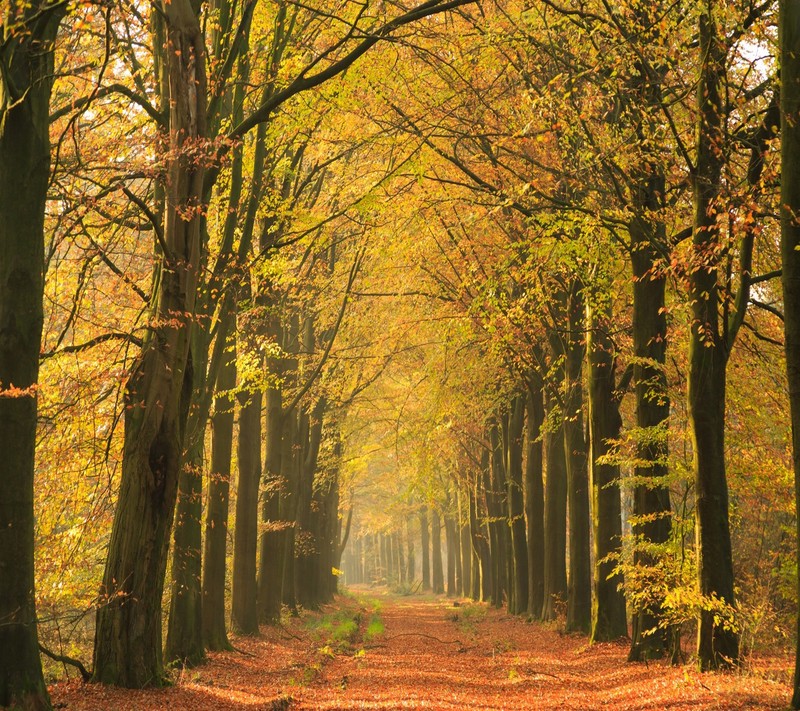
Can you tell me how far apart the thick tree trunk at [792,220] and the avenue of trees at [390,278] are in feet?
0.10

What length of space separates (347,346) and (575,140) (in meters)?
15.7

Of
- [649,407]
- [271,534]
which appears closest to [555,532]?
[271,534]

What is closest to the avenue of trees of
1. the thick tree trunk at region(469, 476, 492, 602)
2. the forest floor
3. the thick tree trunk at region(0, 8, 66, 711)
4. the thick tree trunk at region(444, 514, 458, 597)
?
the thick tree trunk at region(0, 8, 66, 711)

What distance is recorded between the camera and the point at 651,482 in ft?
42.5

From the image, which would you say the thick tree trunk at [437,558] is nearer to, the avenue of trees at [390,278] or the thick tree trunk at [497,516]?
the thick tree trunk at [497,516]

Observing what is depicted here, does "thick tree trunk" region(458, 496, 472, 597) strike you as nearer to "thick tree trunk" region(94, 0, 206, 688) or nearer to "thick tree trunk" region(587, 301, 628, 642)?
"thick tree trunk" region(587, 301, 628, 642)

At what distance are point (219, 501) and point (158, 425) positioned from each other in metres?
7.53

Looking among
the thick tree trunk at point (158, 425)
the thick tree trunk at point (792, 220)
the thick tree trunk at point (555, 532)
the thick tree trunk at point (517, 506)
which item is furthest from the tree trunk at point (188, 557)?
the thick tree trunk at point (517, 506)

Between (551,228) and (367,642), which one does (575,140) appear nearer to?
(551,228)

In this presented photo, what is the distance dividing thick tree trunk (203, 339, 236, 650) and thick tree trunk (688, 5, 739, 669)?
29.6 feet

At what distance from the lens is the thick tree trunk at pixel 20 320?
24.7ft

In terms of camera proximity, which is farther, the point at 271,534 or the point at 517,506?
the point at 517,506

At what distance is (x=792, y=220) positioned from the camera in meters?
8.08

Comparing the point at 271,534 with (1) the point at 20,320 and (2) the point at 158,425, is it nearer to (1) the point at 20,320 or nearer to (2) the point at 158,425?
(2) the point at 158,425
